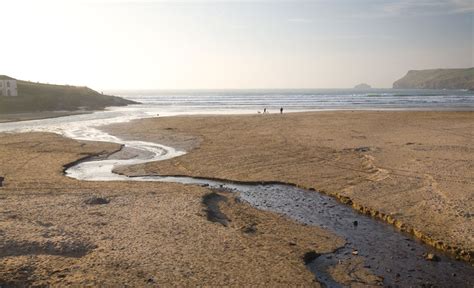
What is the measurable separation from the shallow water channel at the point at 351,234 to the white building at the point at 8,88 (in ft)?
239

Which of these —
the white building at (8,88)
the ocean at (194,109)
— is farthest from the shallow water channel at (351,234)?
the white building at (8,88)

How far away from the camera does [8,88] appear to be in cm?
8644

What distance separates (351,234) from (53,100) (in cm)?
8763

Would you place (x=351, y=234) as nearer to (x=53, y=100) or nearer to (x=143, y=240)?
(x=143, y=240)

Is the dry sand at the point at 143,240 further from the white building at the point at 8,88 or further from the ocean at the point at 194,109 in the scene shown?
the white building at the point at 8,88

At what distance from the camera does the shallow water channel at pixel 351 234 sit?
36.4 feet

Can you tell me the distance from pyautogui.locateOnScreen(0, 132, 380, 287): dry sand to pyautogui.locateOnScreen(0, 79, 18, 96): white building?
254 ft

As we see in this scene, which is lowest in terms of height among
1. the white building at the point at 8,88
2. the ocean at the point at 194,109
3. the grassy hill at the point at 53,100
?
the ocean at the point at 194,109

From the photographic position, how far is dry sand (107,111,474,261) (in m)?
15.2

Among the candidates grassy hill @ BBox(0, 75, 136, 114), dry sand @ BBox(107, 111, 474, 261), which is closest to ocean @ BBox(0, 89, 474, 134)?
grassy hill @ BBox(0, 75, 136, 114)

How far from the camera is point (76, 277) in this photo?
1030 cm

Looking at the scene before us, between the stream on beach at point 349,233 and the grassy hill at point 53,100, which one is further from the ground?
the grassy hill at point 53,100

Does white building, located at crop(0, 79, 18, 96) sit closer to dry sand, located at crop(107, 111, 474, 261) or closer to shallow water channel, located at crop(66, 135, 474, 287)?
dry sand, located at crop(107, 111, 474, 261)

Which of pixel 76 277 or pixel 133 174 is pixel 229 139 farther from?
pixel 76 277
